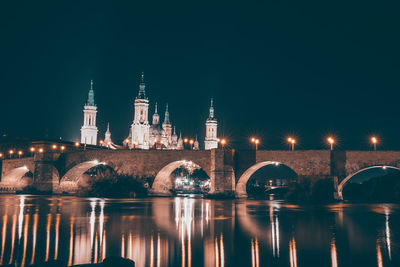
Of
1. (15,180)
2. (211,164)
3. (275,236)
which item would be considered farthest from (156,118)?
(275,236)

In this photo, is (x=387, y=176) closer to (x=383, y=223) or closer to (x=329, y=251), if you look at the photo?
(x=383, y=223)

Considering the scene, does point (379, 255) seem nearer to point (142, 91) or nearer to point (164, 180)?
point (164, 180)

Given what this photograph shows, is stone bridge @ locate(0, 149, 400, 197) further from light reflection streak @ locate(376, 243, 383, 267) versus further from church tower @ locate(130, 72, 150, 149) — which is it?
church tower @ locate(130, 72, 150, 149)

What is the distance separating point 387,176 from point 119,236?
158ft

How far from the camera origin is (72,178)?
5988 cm

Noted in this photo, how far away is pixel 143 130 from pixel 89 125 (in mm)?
19251

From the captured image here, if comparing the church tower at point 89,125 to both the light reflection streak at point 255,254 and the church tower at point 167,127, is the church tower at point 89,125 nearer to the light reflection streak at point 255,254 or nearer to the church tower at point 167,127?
the church tower at point 167,127

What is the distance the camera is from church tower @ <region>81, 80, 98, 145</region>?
12375 centimetres

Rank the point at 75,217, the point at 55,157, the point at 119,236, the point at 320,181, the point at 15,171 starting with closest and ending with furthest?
the point at 119,236 < the point at 75,217 < the point at 320,181 < the point at 55,157 < the point at 15,171

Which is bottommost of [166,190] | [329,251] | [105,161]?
[329,251]

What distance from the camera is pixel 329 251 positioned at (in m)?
14.2

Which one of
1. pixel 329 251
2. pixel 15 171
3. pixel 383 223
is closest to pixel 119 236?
pixel 329 251

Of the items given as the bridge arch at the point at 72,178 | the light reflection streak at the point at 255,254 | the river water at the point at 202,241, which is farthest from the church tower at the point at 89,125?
the light reflection streak at the point at 255,254

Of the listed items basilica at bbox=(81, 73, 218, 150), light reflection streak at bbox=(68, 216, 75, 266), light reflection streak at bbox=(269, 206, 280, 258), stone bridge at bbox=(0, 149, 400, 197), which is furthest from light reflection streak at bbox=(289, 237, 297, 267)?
basilica at bbox=(81, 73, 218, 150)
